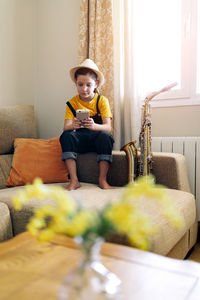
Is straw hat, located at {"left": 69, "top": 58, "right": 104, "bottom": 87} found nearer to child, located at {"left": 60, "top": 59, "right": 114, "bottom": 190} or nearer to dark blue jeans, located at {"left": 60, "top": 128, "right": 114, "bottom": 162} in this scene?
child, located at {"left": 60, "top": 59, "right": 114, "bottom": 190}

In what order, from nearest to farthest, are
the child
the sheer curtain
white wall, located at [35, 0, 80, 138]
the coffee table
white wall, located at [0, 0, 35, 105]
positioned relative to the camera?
the coffee table < the child < the sheer curtain < white wall, located at [0, 0, 35, 105] < white wall, located at [35, 0, 80, 138]

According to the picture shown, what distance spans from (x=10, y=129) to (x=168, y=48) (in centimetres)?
153

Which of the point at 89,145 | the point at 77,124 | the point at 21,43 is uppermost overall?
the point at 21,43

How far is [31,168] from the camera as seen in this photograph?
2.24 meters

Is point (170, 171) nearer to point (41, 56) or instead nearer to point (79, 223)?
point (79, 223)

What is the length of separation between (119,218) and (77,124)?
1.73 meters

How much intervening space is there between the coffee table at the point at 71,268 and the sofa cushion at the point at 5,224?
1.65ft

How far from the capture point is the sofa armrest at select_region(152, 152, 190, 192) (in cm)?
203

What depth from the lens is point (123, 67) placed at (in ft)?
8.93

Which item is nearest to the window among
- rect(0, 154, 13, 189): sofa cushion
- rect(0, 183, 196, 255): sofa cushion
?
rect(0, 183, 196, 255): sofa cushion

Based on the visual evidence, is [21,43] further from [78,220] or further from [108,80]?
[78,220]

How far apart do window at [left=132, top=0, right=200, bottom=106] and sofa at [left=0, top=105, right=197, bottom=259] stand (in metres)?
0.71

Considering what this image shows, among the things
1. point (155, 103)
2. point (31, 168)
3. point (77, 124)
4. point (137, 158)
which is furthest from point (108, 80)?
point (31, 168)

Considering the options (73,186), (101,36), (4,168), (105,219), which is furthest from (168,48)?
(105,219)
